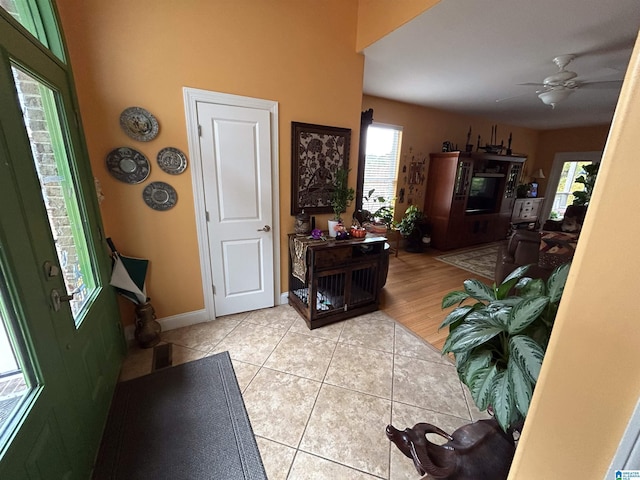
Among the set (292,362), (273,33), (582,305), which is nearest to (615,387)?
(582,305)

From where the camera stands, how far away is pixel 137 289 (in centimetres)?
196

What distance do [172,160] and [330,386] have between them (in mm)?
2110

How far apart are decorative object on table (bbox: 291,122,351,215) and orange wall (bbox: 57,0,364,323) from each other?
0.08 m

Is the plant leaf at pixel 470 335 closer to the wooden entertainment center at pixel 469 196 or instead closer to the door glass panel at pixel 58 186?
the door glass panel at pixel 58 186

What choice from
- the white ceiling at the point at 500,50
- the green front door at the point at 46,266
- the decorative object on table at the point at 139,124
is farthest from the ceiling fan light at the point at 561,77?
the green front door at the point at 46,266

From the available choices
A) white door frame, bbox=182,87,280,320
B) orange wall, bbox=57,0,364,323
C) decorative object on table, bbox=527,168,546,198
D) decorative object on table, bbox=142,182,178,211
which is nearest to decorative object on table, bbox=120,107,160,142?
orange wall, bbox=57,0,364,323

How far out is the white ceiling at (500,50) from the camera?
5.93ft

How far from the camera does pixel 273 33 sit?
2168 millimetres

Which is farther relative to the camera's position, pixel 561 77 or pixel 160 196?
pixel 561 77

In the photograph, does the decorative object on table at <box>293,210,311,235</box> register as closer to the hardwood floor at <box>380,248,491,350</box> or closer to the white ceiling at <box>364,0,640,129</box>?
the hardwood floor at <box>380,248,491,350</box>

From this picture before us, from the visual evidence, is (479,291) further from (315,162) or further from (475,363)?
(315,162)

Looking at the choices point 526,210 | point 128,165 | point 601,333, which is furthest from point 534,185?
point 128,165

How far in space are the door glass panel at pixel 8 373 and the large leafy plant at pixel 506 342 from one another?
4.95 feet

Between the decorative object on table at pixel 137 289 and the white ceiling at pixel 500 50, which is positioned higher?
the white ceiling at pixel 500 50
